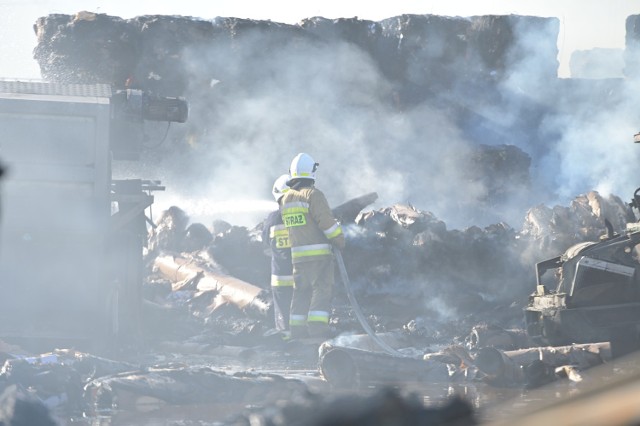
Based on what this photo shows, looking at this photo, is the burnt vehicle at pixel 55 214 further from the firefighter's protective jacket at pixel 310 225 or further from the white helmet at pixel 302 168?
the white helmet at pixel 302 168

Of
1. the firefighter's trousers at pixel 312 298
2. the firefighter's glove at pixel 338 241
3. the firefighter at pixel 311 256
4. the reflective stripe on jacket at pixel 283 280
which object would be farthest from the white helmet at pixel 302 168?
the reflective stripe on jacket at pixel 283 280

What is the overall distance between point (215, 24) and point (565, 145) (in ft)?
39.9

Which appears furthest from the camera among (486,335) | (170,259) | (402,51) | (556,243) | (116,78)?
(402,51)

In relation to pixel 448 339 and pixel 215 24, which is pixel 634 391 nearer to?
pixel 448 339

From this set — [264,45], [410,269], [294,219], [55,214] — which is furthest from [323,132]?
[55,214]

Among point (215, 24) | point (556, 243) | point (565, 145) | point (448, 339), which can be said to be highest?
point (215, 24)

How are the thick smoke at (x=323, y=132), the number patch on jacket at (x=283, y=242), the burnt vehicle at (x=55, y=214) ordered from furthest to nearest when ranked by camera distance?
1. the thick smoke at (x=323, y=132)
2. the number patch on jacket at (x=283, y=242)
3. the burnt vehicle at (x=55, y=214)

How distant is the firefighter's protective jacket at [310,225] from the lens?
10.5 meters

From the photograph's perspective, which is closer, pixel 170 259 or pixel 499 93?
pixel 170 259

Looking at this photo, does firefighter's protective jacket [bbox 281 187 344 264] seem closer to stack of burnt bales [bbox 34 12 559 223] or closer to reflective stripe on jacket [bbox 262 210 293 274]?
reflective stripe on jacket [bbox 262 210 293 274]

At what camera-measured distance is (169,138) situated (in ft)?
99.6

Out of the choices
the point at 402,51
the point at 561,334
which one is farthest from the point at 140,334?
the point at 402,51

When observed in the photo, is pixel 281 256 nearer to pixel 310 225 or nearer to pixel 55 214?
pixel 310 225

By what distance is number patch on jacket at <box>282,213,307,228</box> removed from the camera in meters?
10.7
